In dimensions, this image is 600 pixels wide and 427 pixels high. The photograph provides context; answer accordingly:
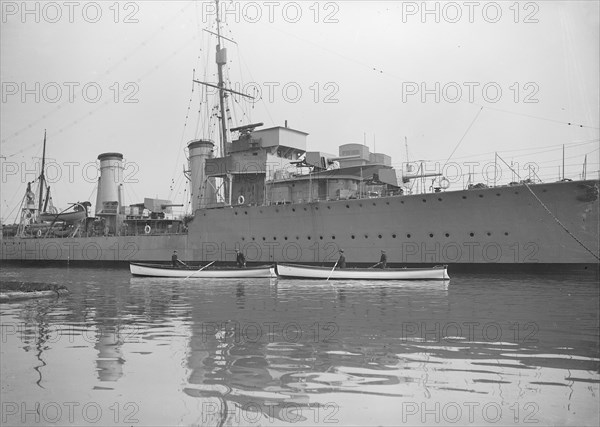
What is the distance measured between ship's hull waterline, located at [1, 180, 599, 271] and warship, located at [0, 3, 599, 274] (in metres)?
0.05

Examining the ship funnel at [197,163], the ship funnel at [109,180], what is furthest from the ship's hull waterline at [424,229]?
the ship funnel at [109,180]

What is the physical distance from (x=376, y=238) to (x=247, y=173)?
11051mm

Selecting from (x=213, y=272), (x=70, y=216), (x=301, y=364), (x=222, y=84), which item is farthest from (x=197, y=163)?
(x=301, y=364)

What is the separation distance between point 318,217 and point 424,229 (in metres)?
6.10

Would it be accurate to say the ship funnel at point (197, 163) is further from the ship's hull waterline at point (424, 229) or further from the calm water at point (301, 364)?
the calm water at point (301, 364)

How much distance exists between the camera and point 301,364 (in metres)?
6.06

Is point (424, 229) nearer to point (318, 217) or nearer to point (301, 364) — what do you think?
point (318, 217)

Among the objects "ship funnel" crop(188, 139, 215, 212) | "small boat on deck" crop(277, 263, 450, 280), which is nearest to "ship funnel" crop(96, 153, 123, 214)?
"ship funnel" crop(188, 139, 215, 212)

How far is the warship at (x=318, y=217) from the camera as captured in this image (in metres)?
22.4

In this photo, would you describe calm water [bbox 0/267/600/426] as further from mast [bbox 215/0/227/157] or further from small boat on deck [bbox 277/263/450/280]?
mast [bbox 215/0/227/157]

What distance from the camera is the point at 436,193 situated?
24109 mm

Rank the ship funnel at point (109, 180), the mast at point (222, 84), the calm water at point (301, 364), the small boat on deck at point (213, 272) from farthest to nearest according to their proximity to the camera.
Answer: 1. the ship funnel at point (109, 180)
2. the mast at point (222, 84)
3. the small boat on deck at point (213, 272)
4. the calm water at point (301, 364)

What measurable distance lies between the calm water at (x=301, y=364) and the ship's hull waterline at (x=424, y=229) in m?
11.2

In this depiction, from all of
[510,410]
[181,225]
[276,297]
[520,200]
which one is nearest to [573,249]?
[520,200]
